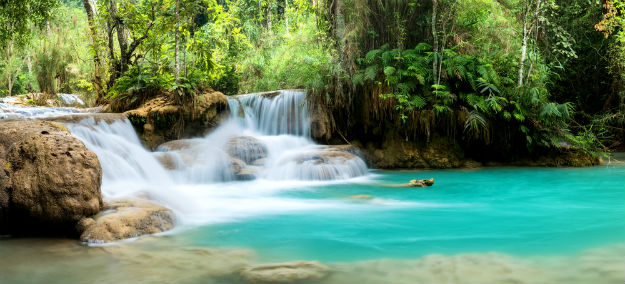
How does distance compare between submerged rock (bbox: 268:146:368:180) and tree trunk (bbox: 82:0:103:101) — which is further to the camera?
tree trunk (bbox: 82:0:103:101)

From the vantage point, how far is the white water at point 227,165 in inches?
216

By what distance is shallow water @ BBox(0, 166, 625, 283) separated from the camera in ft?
9.36

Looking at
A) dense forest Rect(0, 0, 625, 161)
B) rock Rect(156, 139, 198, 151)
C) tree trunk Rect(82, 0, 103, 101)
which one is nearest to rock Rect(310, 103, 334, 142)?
dense forest Rect(0, 0, 625, 161)

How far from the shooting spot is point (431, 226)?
4406 mm

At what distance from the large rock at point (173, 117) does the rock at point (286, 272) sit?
6975mm

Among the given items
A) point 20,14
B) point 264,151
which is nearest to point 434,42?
point 264,151

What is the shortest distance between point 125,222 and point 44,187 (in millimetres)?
852

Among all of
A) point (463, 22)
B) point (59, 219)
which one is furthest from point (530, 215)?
point (463, 22)

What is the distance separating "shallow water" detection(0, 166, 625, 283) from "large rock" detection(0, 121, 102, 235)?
0.26m

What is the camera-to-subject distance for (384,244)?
12.1 feet

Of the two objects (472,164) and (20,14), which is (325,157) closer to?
(472,164)

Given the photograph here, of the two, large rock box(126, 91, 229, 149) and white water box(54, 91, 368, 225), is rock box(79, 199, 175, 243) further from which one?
large rock box(126, 91, 229, 149)

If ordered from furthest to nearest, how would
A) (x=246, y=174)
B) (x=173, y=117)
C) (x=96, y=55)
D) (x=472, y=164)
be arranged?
1. (x=96, y=55)
2. (x=472, y=164)
3. (x=173, y=117)
4. (x=246, y=174)

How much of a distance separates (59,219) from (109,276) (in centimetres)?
142
